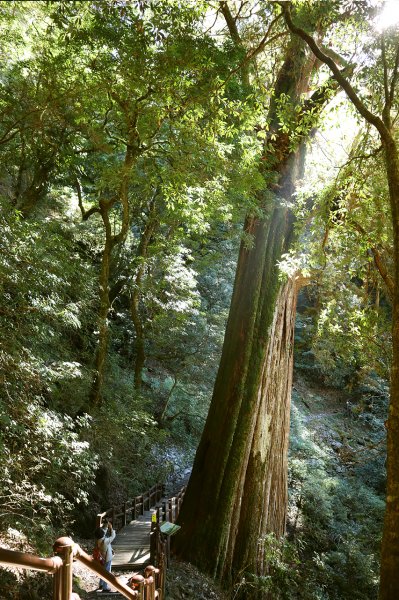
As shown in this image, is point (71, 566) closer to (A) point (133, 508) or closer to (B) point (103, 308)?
A: (B) point (103, 308)

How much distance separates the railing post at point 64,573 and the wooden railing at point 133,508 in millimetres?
8273

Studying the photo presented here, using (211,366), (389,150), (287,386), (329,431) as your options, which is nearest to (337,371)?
(329,431)

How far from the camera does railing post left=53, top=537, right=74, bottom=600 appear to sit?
2236mm

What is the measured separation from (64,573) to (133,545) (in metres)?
8.59

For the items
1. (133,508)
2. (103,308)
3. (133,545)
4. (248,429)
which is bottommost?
(133,545)

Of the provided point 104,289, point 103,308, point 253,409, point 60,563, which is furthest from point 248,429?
point 60,563

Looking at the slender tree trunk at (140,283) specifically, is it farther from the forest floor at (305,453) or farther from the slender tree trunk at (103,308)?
the forest floor at (305,453)

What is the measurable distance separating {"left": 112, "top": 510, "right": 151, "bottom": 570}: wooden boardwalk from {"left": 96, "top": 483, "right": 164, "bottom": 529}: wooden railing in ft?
0.53

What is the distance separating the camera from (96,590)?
7016 millimetres

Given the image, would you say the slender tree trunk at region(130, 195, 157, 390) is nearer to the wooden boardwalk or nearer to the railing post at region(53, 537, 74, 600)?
the wooden boardwalk

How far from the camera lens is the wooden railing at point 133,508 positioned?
10.8 m

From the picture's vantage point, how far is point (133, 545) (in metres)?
9.91

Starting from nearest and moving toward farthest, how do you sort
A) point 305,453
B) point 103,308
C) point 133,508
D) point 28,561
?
point 28,561
point 103,308
point 133,508
point 305,453

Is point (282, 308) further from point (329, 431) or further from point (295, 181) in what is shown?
point (329, 431)
